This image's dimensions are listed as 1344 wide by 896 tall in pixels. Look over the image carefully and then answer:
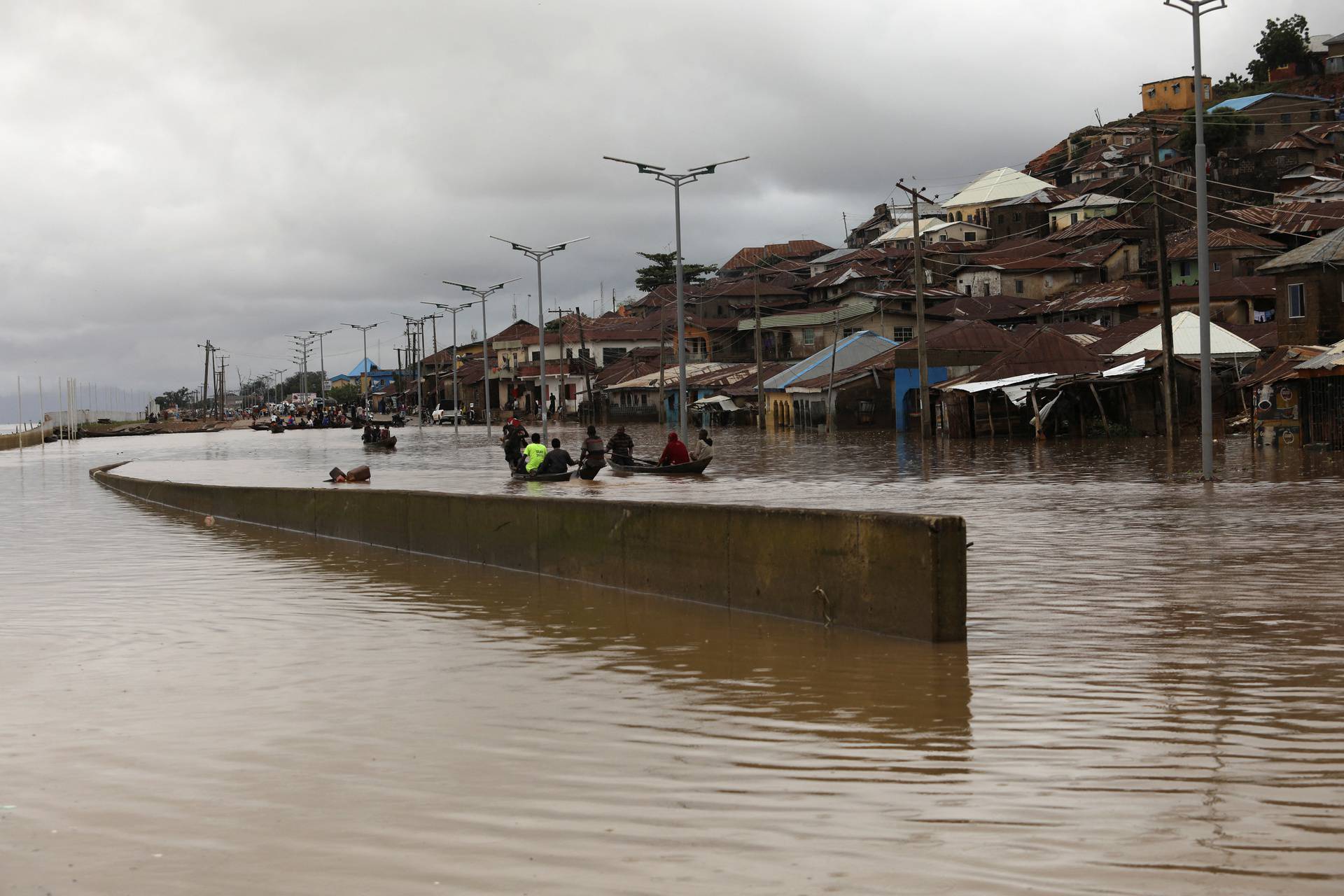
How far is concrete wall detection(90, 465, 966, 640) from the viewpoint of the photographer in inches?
366

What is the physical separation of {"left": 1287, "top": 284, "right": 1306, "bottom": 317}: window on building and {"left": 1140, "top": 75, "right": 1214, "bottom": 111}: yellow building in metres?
105

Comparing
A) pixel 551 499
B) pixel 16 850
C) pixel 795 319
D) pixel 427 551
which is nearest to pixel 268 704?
pixel 16 850

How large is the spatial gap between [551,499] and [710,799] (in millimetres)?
8933

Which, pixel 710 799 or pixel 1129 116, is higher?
pixel 1129 116

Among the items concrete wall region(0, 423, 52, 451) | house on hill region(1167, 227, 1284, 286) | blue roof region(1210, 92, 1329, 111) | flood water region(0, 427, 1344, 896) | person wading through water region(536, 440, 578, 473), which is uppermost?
blue roof region(1210, 92, 1329, 111)

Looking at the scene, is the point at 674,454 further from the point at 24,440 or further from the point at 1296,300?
the point at 24,440

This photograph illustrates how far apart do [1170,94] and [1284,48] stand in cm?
1392

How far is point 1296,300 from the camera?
143ft

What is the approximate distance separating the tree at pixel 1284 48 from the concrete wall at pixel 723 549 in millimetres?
138819

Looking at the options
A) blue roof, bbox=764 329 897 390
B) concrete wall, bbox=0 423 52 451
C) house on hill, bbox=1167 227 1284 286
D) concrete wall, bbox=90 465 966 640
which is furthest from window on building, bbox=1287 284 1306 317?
concrete wall, bbox=0 423 52 451

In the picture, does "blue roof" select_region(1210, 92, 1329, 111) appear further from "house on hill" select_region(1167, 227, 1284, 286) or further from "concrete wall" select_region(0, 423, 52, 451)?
"concrete wall" select_region(0, 423, 52, 451)

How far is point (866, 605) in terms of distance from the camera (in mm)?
9828

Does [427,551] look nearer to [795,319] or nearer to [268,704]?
[268,704]

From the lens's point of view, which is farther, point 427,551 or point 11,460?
point 11,460
